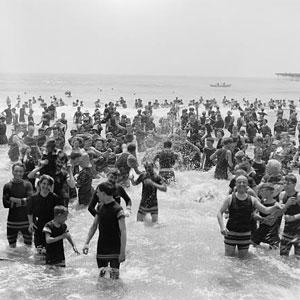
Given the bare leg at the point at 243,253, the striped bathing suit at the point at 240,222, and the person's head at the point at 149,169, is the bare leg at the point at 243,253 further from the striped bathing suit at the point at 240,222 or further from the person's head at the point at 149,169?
the person's head at the point at 149,169

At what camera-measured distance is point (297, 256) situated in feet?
22.4

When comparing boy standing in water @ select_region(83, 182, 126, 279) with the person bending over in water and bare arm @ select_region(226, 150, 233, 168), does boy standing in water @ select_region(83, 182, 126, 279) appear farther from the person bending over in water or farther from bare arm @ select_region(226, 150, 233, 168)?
bare arm @ select_region(226, 150, 233, 168)

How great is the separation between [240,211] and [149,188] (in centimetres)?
204

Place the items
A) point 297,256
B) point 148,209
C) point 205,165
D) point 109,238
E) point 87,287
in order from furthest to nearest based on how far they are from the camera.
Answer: point 205,165
point 148,209
point 297,256
point 87,287
point 109,238

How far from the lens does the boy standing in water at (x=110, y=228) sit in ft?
17.4

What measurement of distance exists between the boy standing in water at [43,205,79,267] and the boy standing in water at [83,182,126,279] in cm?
45

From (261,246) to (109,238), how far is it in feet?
8.65

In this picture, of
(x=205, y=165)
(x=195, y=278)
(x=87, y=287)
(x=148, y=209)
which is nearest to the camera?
(x=87, y=287)

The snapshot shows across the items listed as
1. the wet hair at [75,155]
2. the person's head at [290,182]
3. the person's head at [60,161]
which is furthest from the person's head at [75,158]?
the person's head at [290,182]

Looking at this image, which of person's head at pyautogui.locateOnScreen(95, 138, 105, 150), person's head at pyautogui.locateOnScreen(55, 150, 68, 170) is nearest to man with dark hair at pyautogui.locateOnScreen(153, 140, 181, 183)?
person's head at pyautogui.locateOnScreen(95, 138, 105, 150)

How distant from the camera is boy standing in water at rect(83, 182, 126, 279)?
17.4ft

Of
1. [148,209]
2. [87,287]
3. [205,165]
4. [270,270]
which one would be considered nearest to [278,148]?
[205,165]

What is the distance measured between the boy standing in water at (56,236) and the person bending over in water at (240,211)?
2.02 meters

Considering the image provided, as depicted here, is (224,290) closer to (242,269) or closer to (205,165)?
(242,269)
